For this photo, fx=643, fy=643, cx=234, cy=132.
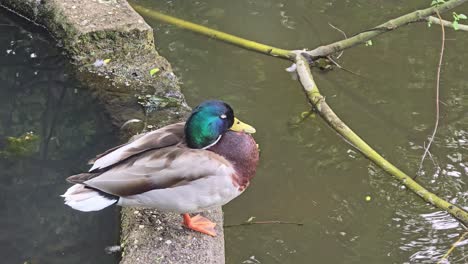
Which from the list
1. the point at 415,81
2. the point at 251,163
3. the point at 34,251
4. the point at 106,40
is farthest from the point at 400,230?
the point at 106,40

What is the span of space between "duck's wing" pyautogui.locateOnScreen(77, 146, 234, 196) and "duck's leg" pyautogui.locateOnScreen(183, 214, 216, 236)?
31cm

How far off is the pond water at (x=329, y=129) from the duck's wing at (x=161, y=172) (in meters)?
0.92

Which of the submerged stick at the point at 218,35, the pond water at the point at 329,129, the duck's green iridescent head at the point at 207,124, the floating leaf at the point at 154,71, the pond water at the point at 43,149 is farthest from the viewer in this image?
the submerged stick at the point at 218,35

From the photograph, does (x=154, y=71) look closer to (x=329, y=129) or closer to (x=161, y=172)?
(x=329, y=129)

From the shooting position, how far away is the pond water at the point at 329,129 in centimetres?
382

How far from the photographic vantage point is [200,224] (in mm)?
3223

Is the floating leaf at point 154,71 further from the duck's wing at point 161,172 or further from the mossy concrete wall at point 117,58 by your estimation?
the duck's wing at point 161,172

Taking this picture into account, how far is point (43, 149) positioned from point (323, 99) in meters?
1.95

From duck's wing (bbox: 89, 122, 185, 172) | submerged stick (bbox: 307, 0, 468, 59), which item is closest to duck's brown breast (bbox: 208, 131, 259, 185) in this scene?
duck's wing (bbox: 89, 122, 185, 172)

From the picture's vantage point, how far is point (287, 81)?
17.0 ft

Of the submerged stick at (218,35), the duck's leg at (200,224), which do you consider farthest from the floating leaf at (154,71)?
the duck's leg at (200,224)

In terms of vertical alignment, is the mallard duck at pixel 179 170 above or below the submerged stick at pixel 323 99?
above

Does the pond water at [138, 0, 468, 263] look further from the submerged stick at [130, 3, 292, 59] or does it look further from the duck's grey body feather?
the duck's grey body feather

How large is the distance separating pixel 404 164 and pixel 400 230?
63cm
